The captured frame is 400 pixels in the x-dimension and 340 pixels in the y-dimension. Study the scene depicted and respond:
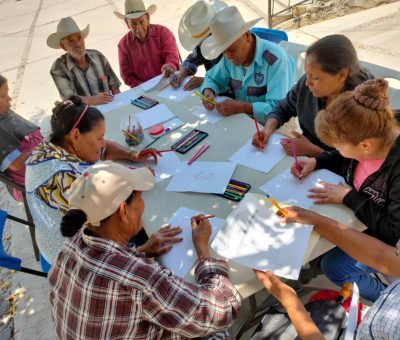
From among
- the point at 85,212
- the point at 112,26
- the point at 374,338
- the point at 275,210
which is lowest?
the point at 112,26

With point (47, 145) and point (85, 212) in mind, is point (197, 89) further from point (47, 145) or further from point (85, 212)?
point (85, 212)

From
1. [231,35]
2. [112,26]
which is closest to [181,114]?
[231,35]

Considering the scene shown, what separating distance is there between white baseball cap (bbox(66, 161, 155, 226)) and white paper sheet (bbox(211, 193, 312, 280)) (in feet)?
1.56

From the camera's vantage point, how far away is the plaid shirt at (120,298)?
1.24 meters

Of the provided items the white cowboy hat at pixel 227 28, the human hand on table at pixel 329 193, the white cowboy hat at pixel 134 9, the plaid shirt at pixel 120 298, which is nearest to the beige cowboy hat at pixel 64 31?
the white cowboy hat at pixel 134 9

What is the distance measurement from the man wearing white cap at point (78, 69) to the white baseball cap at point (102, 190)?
192 cm

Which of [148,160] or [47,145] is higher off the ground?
[47,145]

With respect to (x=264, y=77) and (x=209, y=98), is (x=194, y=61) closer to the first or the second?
(x=209, y=98)

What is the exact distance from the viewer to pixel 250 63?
2775 millimetres

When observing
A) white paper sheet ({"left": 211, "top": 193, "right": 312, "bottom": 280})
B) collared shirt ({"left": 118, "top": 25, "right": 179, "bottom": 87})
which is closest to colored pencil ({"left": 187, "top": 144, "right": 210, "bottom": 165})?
white paper sheet ({"left": 211, "top": 193, "right": 312, "bottom": 280})

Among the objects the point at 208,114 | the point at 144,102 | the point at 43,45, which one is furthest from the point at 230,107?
the point at 43,45

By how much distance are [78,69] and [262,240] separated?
9.06 feet

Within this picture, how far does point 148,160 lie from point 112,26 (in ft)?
23.4

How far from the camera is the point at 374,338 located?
92 cm
